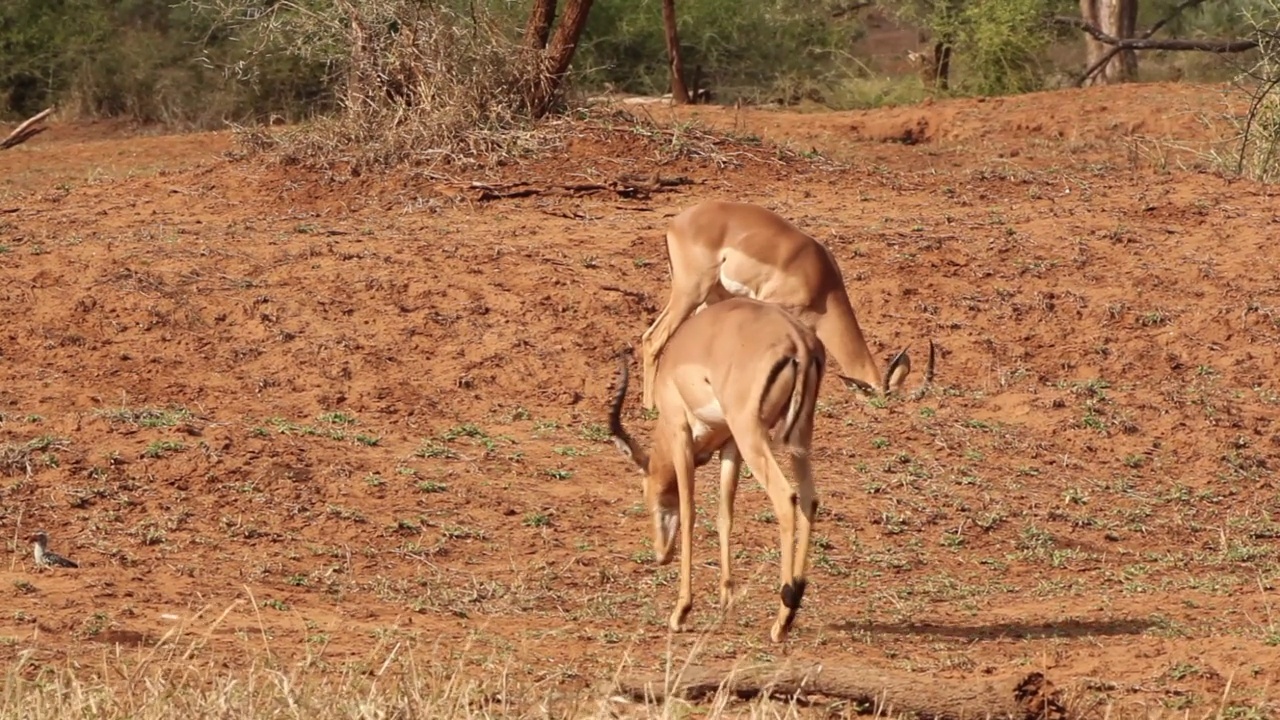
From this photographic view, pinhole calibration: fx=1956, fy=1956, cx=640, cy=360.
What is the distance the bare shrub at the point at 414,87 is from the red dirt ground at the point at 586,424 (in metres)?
0.41

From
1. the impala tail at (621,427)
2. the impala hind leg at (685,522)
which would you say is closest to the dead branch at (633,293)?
the impala tail at (621,427)

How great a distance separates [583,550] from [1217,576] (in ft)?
8.91

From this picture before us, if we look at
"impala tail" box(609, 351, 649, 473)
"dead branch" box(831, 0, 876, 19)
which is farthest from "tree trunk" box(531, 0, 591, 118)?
"dead branch" box(831, 0, 876, 19)

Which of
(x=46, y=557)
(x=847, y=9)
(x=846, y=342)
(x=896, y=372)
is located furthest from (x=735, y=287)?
(x=847, y=9)

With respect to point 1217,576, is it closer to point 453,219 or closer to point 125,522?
point 125,522

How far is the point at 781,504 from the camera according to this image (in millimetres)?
6730

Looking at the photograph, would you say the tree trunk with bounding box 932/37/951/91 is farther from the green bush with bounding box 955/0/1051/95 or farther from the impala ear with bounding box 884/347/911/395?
the impala ear with bounding box 884/347/911/395

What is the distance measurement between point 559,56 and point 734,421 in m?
8.48

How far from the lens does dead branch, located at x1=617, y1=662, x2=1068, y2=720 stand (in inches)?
211

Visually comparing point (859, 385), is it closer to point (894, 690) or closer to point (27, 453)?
point (27, 453)

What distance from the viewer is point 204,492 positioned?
27.5ft

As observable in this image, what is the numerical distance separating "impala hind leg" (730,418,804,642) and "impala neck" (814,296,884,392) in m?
3.35

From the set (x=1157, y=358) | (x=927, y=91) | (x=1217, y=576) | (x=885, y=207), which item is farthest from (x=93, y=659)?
(x=927, y=91)

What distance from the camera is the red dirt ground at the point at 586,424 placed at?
22.8 feet
